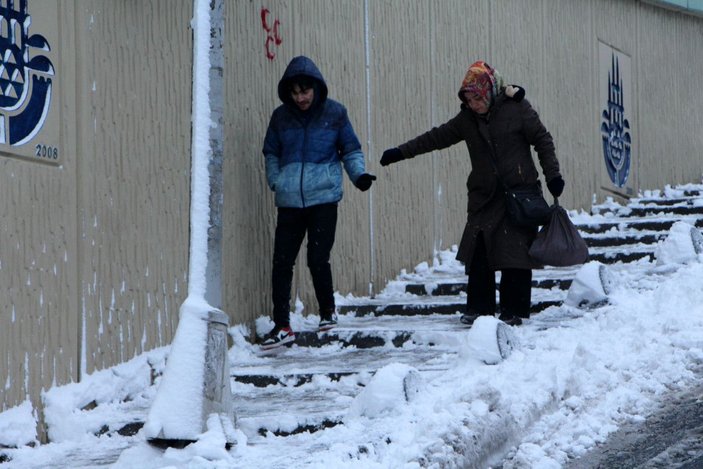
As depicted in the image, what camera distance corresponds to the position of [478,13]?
11727mm

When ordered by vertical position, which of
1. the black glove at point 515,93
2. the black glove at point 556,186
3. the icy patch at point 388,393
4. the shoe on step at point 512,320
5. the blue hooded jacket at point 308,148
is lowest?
the icy patch at point 388,393

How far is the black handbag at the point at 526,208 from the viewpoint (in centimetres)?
797

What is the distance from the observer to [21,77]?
20.3 feet

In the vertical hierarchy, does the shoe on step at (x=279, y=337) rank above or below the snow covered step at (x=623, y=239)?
below

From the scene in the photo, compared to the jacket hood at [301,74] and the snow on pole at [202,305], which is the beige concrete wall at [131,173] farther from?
the snow on pole at [202,305]

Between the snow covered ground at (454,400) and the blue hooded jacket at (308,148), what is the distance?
0.93 metres

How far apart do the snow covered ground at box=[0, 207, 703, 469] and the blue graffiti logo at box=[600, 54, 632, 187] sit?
20.4 feet

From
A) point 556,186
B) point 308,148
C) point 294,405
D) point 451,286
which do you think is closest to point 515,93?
point 556,186

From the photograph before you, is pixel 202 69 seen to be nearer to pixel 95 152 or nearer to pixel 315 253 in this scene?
pixel 95 152

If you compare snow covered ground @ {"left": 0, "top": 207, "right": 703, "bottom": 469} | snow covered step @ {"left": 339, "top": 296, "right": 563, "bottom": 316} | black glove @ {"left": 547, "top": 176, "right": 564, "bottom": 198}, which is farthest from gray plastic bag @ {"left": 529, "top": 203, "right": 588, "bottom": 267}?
snow covered step @ {"left": 339, "top": 296, "right": 563, "bottom": 316}

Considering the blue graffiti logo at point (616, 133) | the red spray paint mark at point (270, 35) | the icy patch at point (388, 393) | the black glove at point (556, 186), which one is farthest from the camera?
the blue graffiti logo at point (616, 133)

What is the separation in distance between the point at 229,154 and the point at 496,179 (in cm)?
164

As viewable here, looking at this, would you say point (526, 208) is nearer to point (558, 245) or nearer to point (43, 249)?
point (558, 245)

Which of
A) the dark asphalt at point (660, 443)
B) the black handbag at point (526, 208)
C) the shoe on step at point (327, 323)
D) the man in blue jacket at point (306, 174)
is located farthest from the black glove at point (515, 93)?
the dark asphalt at point (660, 443)
